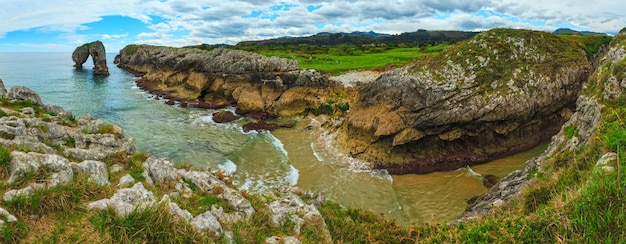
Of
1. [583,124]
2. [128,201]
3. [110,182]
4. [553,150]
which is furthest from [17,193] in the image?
[553,150]

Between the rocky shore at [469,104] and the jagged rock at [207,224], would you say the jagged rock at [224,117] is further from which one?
the jagged rock at [207,224]

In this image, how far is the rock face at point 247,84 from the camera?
37.3 metres

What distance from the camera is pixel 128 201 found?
7.11m

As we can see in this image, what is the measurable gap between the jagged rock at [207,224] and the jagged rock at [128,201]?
95cm

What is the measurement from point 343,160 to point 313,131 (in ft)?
25.8

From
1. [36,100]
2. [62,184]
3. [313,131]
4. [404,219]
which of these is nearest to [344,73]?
[313,131]

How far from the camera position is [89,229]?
5.86 meters

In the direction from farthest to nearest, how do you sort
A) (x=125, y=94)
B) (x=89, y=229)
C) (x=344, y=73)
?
(x=125, y=94) → (x=344, y=73) → (x=89, y=229)

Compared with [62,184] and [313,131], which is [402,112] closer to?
[313,131]

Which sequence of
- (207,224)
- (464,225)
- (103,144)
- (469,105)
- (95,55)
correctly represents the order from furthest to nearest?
1. (95,55)
2. (469,105)
3. (103,144)
4. (207,224)
5. (464,225)

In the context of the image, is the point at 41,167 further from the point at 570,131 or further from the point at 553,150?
the point at 570,131

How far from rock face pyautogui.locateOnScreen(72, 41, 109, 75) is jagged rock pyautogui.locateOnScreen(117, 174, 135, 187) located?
88408 millimetres

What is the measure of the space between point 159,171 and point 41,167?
2768 millimetres

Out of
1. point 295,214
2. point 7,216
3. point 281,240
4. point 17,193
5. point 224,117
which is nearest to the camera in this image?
point 7,216
